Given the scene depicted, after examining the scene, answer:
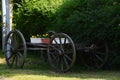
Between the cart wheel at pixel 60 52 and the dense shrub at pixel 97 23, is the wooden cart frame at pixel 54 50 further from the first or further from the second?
the dense shrub at pixel 97 23

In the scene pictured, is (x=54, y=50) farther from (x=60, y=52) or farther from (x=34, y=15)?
(x=34, y=15)

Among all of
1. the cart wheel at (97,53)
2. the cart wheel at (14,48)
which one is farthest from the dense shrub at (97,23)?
the cart wheel at (14,48)

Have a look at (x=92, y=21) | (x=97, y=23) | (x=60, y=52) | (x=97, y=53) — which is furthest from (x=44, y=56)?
(x=97, y=23)

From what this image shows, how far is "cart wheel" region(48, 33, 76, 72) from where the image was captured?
12211 mm

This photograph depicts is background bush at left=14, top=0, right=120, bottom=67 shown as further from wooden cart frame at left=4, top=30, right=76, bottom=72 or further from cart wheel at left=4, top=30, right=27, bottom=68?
cart wheel at left=4, top=30, right=27, bottom=68

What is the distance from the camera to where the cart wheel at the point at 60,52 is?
1221 centimetres

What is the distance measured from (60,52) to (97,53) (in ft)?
4.61

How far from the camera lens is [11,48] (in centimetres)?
1370

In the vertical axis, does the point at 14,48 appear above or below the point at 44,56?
above

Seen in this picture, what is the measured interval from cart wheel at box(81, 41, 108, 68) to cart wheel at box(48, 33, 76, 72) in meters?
0.68

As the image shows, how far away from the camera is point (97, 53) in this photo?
13.1 m

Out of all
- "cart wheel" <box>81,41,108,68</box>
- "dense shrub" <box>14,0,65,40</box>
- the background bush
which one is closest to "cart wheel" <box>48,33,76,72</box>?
"cart wheel" <box>81,41,108,68</box>

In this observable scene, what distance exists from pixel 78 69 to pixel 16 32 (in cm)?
232

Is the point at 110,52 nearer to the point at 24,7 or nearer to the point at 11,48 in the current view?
the point at 11,48
